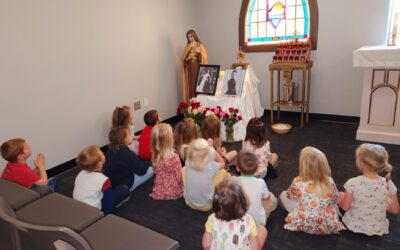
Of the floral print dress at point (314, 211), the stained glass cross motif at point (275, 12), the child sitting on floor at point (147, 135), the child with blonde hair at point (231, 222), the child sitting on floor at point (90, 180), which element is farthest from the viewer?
the stained glass cross motif at point (275, 12)

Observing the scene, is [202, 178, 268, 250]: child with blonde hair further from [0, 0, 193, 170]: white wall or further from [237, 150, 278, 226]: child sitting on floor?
[0, 0, 193, 170]: white wall

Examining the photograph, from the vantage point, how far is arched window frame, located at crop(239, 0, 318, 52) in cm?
421

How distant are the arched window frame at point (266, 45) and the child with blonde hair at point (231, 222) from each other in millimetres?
3556

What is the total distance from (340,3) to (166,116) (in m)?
2.99

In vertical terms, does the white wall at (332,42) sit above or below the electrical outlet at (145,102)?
above

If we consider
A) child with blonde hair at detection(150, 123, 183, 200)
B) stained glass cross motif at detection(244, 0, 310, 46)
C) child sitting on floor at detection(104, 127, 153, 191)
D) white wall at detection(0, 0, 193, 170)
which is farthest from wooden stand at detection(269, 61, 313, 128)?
child sitting on floor at detection(104, 127, 153, 191)

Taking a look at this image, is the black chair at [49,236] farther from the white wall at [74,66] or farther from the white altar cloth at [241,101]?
the white altar cloth at [241,101]

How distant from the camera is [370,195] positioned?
1857mm

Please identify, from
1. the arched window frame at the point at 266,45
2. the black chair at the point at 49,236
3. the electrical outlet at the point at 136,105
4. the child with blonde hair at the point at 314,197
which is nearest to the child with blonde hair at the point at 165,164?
the child with blonde hair at the point at 314,197

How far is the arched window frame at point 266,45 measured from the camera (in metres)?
4.21

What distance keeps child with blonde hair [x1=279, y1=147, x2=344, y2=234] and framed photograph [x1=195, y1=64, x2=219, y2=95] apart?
237 cm

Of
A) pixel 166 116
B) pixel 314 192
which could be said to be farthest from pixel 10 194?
pixel 166 116

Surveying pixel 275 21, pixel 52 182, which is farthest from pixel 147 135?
pixel 275 21

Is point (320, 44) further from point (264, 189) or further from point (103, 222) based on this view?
point (103, 222)
